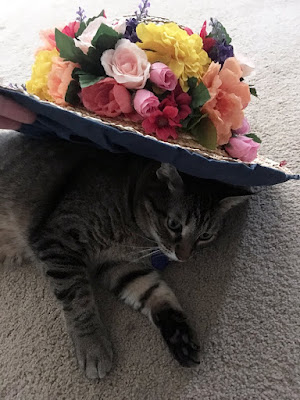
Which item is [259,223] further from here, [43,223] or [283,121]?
[43,223]

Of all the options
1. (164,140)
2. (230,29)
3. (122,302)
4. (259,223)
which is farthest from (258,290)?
(230,29)

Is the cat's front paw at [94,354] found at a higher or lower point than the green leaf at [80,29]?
lower

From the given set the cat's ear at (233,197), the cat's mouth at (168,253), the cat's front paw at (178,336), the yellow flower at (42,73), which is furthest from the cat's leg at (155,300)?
the yellow flower at (42,73)

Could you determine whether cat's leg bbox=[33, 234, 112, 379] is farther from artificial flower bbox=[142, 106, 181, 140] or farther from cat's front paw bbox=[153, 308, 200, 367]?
artificial flower bbox=[142, 106, 181, 140]

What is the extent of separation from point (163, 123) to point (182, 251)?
36 cm

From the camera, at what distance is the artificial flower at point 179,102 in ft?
3.49

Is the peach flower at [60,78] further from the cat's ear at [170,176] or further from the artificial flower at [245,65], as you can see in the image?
the artificial flower at [245,65]

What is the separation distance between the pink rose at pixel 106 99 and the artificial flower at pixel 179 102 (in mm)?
91

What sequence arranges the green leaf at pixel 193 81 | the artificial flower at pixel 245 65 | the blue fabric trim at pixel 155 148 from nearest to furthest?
the blue fabric trim at pixel 155 148 → the green leaf at pixel 193 81 → the artificial flower at pixel 245 65

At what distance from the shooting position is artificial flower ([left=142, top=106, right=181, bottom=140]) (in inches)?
41.0

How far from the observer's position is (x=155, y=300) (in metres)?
1.21

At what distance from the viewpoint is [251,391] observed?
1.04 m

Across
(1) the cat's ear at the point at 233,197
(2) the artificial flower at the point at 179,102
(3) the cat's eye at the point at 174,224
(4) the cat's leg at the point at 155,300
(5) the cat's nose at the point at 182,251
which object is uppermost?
(2) the artificial flower at the point at 179,102

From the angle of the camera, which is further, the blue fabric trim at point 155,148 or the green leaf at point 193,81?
the green leaf at point 193,81
